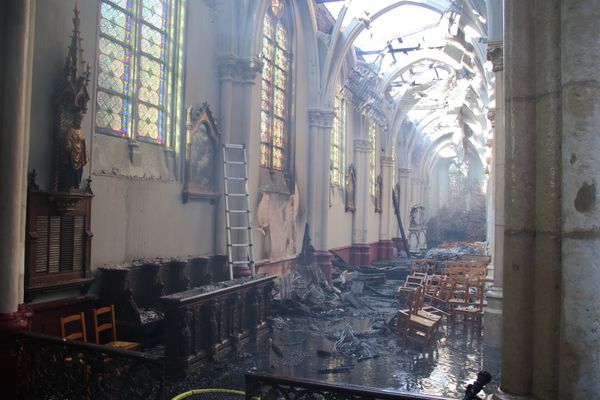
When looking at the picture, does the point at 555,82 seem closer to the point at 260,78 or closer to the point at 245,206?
the point at 245,206

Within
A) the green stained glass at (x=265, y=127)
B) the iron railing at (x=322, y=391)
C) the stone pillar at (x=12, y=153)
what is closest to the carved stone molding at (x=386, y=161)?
the green stained glass at (x=265, y=127)

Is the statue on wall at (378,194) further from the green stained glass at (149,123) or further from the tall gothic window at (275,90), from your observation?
the green stained glass at (149,123)

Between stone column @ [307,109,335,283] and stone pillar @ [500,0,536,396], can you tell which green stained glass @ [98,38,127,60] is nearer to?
stone pillar @ [500,0,536,396]

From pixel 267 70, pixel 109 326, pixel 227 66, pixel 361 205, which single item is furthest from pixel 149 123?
pixel 361 205

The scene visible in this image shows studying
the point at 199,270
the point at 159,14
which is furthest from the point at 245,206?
the point at 159,14

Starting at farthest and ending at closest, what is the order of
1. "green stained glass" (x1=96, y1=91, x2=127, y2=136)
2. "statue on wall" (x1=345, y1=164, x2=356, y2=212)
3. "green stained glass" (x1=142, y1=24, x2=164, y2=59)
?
1. "statue on wall" (x1=345, y1=164, x2=356, y2=212)
2. "green stained glass" (x1=142, y1=24, x2=164, y2=59)
3. "green stained glass" (x1=96, y1=91, x2=127, y2=136)

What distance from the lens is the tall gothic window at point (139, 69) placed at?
7.40m

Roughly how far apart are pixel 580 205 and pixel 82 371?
3635mm

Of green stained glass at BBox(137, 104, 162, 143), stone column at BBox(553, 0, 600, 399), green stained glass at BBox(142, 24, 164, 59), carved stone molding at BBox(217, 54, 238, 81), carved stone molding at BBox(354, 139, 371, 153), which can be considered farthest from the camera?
carved stone molding at BBox(354, 139, 371, 153)

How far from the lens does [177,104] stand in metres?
9.08

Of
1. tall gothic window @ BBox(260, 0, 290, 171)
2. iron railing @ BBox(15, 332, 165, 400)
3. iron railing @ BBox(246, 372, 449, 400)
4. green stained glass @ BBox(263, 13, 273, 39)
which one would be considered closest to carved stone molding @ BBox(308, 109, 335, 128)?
tall gothic window @ BBox(260, 0, 290, 171)

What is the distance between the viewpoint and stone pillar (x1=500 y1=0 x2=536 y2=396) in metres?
3.01

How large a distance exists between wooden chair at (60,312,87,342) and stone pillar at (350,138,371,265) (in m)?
14.4

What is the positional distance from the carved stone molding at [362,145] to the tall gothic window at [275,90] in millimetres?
7565
